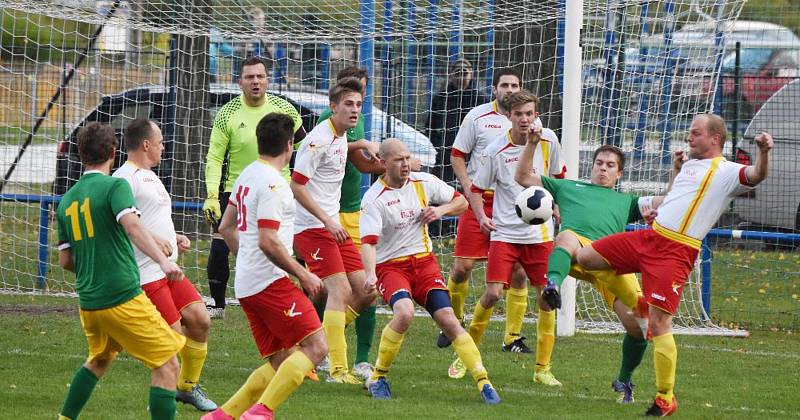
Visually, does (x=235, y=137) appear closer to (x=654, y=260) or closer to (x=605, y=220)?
(x=605, y=220)

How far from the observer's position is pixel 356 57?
1316cm

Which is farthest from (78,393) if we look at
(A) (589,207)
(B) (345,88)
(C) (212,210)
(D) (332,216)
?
(A) (589,207)

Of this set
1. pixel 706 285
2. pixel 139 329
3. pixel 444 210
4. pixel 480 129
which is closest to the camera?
pixel 139 329

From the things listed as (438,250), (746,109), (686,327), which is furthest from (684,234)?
(746,109)

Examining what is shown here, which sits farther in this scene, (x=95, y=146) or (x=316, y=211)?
(x=316, y=211)

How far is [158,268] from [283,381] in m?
1.26

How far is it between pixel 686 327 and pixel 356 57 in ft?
15.2

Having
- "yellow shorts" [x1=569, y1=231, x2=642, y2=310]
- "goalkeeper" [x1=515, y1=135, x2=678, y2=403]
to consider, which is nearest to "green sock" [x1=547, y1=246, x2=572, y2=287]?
"goalkeeper" [x1=515, y1=135, x2=678, y2=403]

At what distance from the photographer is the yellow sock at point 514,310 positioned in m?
9.46

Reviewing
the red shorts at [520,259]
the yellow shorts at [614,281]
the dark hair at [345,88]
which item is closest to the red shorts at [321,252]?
the dark hair at [345,88]

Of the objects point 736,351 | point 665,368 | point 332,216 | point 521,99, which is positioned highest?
point 521,99

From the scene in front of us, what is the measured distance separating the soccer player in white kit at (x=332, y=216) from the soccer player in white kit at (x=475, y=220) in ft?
4.16

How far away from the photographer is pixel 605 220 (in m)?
8.00

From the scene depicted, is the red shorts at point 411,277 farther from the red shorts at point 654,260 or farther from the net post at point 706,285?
the net post at point 706,285
